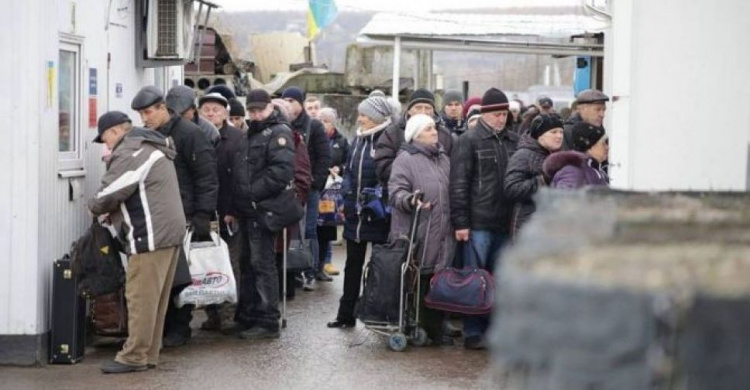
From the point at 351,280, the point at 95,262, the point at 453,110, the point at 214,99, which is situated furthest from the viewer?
the point at 453,110

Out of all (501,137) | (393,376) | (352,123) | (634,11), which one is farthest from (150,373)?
(352,123)

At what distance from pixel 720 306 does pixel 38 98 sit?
7319 mm

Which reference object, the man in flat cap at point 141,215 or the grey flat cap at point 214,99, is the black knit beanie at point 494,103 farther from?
the man in flat cap at point 141,215

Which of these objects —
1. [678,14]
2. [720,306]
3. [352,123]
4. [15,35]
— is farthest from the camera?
[352,123]

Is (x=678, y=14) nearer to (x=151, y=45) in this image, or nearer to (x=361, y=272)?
(x=361, y=272)

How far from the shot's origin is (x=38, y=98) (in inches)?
366

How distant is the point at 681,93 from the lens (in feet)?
24.3

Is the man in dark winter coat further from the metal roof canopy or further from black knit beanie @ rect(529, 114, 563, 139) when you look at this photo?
the metal roof canopy

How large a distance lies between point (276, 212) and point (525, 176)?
6.75 feet

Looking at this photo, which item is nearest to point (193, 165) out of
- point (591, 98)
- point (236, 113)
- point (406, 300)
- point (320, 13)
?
point (406, 300)

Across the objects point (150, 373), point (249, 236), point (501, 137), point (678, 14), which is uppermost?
point (678, 14)

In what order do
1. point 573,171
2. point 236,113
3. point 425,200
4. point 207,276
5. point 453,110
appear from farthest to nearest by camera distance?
1. point 453,110
2. point 236,113
3. point 207,276
4. point 425,200
5. point 573,171

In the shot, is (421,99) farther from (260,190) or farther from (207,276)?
(207,276)

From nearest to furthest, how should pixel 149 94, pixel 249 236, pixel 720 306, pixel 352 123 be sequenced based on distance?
pixel 720 306 → pixel 149 94 → pixel 249 236 → pixel 352 123
